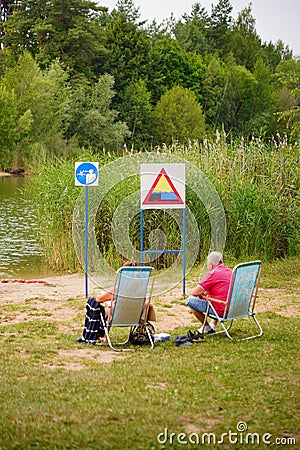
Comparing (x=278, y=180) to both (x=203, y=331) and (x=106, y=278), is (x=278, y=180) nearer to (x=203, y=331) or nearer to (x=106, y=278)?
(x=106, y=278)

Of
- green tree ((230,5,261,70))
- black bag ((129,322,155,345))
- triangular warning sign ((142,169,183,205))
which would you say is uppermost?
green tree ((230,5,261,70))

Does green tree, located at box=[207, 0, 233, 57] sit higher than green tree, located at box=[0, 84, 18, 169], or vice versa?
green tree, located at box=[207, 0, 233, 57]

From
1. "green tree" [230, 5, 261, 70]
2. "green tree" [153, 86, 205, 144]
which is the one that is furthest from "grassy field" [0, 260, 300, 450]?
"green tree" [230, 5, 261, 70]

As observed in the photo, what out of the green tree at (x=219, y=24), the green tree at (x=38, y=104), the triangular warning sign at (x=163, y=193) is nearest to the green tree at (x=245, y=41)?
the green tree at (x=219, y=24)

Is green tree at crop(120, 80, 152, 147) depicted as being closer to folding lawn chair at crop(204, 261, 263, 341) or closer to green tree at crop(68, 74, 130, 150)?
green tree at crop(68, 74, 130, 150)

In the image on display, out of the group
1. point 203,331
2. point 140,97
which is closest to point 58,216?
point 203,331

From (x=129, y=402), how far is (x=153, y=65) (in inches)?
2629

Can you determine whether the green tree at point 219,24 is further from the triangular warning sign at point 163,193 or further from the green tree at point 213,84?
the triangular warning sign at point 163,193

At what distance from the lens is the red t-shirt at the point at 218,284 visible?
7.96 m

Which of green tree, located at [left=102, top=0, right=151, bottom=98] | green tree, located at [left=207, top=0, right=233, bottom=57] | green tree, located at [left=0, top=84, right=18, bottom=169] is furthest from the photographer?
green tree, located at [left=207, top=0, right=233, bottom=57]

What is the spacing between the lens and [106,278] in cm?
958

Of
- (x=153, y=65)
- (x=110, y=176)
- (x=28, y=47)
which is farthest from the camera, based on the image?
(x=153, y=65)

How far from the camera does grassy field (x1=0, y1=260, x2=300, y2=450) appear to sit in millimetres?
4582

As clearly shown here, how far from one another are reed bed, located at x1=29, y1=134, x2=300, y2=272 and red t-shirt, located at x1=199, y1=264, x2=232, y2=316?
5.69 metres
